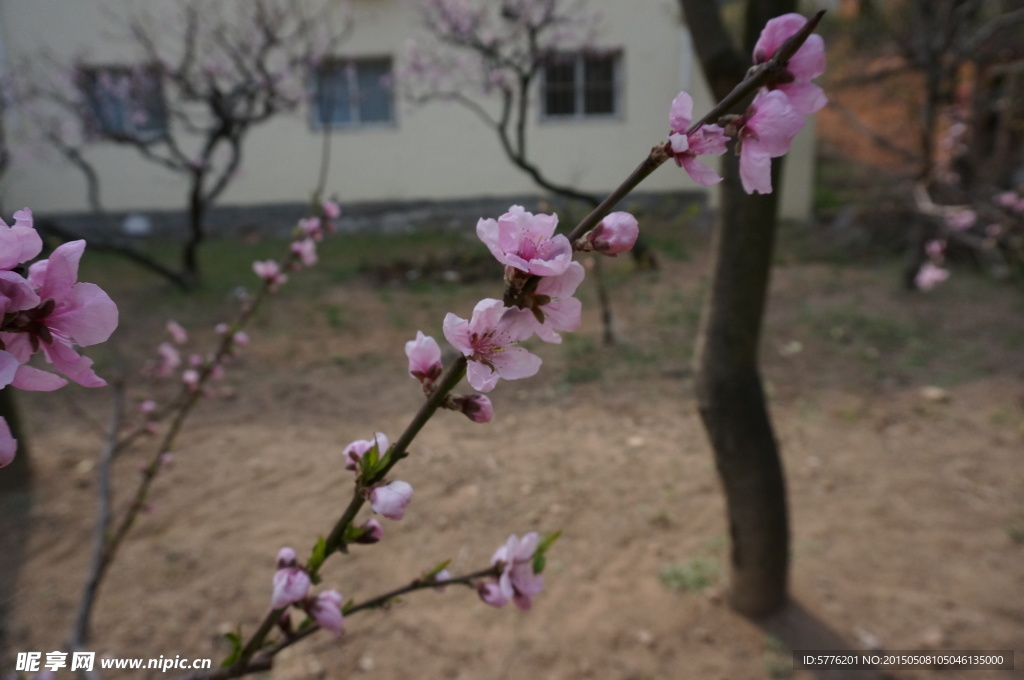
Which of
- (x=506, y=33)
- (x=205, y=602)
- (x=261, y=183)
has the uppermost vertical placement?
(x=506, y=33)

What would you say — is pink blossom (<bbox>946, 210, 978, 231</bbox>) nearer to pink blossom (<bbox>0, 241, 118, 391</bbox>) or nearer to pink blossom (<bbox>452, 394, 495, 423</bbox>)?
pink blossom (<bbox>452, 394, 495, 423</bbox>)

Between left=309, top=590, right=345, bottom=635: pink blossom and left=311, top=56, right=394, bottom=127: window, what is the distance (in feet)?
30.0

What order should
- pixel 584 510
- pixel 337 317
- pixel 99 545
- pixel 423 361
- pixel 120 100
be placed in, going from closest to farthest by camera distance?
pixel 423 361
pixel 99 545
pixel 584 510
pixel 337 317
pixel 120 100

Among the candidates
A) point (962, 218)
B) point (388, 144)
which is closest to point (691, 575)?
point (962, 218)

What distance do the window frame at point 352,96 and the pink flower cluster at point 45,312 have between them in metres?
9.17

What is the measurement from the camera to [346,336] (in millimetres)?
5176

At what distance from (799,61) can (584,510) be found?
2420mm

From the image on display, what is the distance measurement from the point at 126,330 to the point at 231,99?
265cm

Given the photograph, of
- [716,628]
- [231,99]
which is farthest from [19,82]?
[716,628]

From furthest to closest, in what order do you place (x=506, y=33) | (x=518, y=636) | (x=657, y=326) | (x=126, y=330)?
(x=506, y=33) < (x=126, y=330) < (x=657, y=326) < (x=518, y=636)

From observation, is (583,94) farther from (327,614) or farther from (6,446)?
(6,446)

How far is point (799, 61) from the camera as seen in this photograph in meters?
0.54

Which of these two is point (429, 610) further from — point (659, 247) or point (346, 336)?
point (659, 247)

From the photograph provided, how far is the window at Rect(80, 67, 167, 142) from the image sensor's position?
23.1 ft
